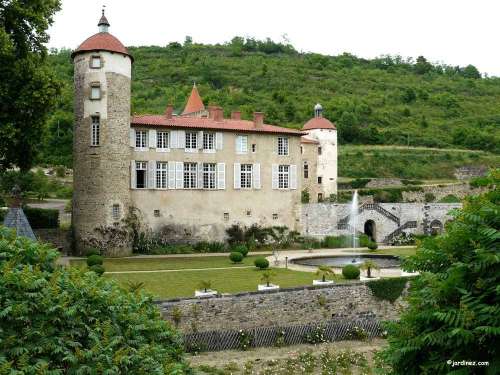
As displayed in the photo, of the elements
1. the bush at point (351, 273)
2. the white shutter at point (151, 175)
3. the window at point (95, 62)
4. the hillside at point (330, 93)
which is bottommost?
the bush at point (351, 273)

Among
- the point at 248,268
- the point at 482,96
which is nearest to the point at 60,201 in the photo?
the point at 248,268

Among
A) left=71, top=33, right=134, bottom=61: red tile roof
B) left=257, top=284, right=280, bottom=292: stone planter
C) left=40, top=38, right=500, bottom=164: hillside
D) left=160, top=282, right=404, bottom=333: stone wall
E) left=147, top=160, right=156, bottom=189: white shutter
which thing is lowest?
left=160, top=282, right=404, bottom=333: stone wall

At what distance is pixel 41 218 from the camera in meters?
31.4

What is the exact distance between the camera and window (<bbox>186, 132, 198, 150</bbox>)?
3319 cm

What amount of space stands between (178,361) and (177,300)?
8.83 meters

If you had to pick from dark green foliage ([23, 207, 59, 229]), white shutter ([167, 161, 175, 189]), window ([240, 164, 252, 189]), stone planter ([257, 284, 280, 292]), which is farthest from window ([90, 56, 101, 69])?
stone planter ([257, 284, 280, 292])

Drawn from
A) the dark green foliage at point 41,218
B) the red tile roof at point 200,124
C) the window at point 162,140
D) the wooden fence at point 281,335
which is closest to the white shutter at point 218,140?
the red tile roof at point 200,124

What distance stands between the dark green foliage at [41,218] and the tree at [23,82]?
8.08 meters

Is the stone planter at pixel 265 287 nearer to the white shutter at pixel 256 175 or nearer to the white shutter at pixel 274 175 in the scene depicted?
the white shutter at pixel 256 175

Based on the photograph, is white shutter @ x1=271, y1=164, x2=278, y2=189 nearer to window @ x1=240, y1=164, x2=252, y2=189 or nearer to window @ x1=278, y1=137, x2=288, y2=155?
window @ x1=278, y1=137, x2=288, y2=155

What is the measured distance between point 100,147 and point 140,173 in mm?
3039

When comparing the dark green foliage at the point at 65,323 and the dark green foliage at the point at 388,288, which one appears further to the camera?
the dark green foliage at the point at 388,288

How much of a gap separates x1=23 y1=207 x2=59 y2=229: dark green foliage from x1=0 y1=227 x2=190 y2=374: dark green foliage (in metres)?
25.6

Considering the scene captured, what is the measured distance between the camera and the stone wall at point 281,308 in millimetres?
16000
